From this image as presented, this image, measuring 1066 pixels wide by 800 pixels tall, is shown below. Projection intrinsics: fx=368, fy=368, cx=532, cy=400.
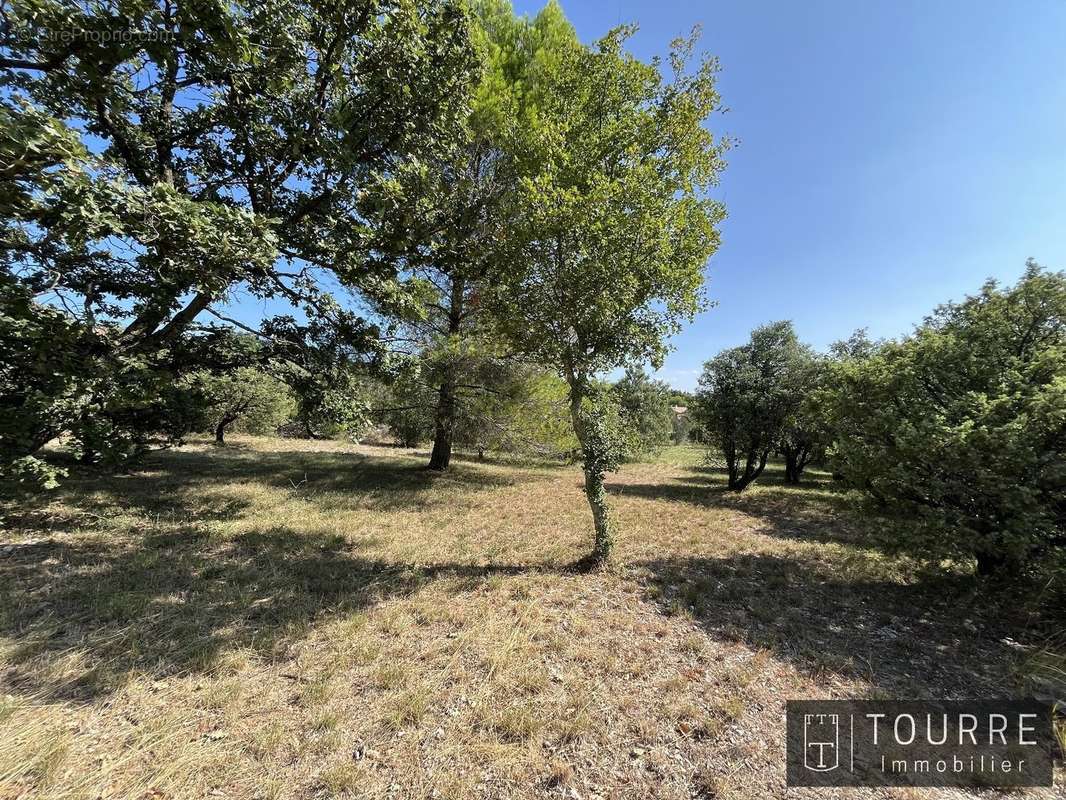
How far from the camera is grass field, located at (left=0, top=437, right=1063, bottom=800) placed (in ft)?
9.68

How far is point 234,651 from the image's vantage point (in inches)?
168

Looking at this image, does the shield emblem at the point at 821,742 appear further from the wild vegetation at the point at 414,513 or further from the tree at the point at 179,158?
the tree at the point at 179,158

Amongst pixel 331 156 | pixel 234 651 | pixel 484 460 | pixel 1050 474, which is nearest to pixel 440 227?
pixel 331 156

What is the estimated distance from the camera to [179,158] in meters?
7.11

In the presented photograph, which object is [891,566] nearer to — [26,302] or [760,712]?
[760,712]

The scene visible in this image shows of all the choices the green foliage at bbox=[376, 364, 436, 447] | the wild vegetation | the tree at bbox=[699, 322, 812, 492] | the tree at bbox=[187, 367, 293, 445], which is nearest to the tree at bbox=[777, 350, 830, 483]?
the tree at bbox=[699, 322, 812, 492]

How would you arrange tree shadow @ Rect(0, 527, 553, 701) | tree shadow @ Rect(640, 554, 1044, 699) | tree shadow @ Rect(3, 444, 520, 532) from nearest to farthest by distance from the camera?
tree shadow @ Rect(0, 527, 553, 701)
tree shadow @ Rect(640, 554, 1044, 699)
tree shadow @ Rect(3, 444, 520, 532)

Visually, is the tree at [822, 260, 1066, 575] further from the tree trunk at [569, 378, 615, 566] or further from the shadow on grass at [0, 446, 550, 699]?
the shadow on grass at [0, 446, 550, 699]

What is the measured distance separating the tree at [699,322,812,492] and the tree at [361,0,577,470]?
35.4 ft

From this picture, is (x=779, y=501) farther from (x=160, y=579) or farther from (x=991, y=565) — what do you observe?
(x=160, y=579)

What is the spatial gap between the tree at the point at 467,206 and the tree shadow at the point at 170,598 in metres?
5.21

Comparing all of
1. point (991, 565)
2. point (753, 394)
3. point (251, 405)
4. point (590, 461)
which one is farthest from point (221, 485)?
point (753, 394)

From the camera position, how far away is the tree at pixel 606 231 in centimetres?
605

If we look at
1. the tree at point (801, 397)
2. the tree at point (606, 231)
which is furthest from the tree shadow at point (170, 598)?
the tree at point (801, 397)
